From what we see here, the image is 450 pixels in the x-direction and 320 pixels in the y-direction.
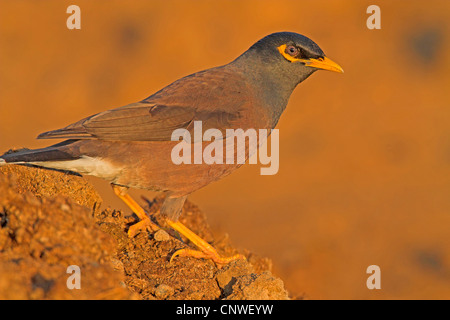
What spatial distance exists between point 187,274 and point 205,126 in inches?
50.8

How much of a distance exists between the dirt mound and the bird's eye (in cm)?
202

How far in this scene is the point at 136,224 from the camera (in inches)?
197

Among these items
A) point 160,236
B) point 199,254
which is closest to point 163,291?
point 199,254

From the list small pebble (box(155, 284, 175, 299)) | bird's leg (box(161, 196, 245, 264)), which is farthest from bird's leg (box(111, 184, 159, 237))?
small pebble (box(155, 284, 175, 299))

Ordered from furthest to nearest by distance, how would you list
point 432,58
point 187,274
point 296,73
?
1. point 432,58
2. point 296,73
3. point 187,274

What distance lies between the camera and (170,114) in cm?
496

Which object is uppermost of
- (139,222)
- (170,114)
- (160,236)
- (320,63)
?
(320,63)

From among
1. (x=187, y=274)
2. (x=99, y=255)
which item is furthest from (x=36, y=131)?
(x=99, y=255)

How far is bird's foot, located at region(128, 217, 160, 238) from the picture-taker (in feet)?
16.2

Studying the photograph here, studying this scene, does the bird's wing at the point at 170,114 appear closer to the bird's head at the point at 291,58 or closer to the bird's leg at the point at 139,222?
the bird's head at the point at 291,58

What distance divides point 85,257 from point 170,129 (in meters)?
1.90

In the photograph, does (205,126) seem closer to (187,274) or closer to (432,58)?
(187,274)

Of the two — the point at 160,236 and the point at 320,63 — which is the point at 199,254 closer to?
the point at 160,236

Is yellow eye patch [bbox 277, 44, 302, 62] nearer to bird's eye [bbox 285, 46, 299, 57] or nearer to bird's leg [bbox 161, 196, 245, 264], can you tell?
bird's eye [bbox 285, 46, 299, 57]
